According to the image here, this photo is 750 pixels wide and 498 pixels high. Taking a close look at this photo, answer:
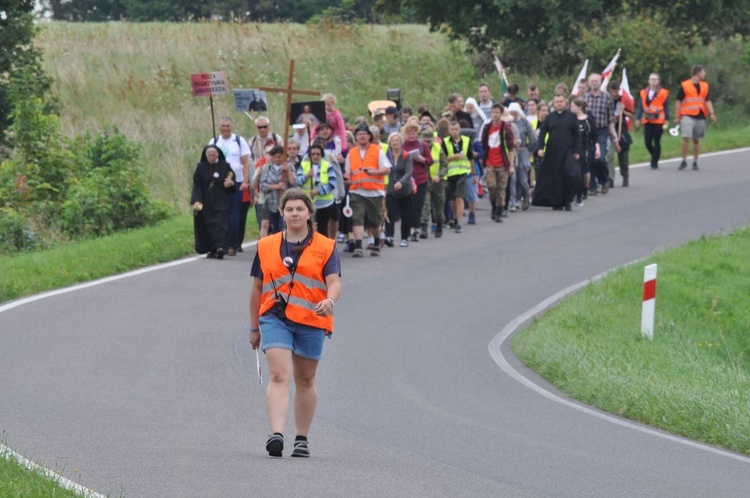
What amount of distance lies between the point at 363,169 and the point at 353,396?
8237 mm

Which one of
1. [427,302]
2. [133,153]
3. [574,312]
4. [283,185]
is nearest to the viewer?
[574,312]

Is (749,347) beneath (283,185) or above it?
beneath

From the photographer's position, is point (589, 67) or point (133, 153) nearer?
point (133, 153)

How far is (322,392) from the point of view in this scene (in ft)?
39.0

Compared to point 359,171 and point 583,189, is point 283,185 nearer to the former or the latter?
point 359,171

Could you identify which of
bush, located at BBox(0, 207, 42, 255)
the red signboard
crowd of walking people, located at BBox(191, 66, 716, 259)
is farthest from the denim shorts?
bush, located at BBox(0, 207, 42, 255)

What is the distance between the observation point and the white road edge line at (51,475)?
7.47 metres

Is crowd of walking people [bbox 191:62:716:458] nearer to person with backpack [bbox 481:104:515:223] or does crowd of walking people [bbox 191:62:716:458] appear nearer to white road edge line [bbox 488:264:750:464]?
person with backpack [bbox 481:104:515:223]

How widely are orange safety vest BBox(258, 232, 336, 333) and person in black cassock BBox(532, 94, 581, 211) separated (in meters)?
15.1

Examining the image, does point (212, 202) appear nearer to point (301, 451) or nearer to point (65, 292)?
point (65, 292)

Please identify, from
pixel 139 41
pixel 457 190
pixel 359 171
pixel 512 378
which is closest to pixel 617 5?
pixel 139 41

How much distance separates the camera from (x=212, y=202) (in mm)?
19516

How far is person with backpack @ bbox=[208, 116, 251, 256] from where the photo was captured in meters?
20.0

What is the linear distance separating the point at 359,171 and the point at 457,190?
2674 mm
